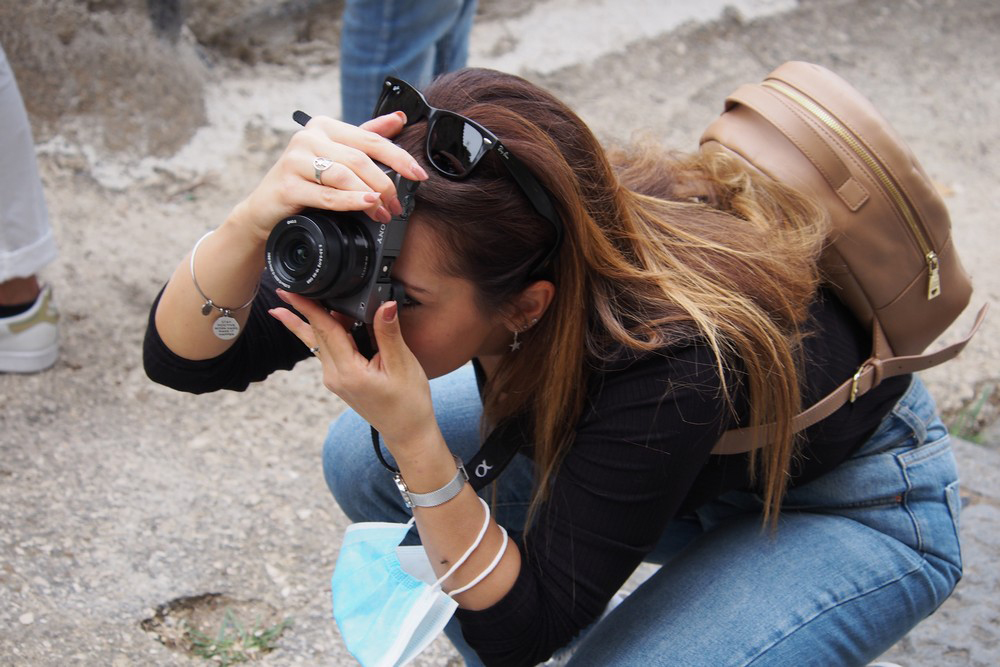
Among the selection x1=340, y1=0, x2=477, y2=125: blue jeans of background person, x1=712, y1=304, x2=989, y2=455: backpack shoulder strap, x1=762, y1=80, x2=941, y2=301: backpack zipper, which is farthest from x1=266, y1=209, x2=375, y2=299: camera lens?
x1=340, y1=0, x2=477, y2=125: blue jeans of background person

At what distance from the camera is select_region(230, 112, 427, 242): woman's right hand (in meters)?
1.08

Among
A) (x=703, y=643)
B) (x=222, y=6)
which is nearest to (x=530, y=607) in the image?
(x=703, y=643)

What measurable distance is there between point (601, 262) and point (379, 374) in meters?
0.31

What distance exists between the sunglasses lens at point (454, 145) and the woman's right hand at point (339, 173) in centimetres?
5

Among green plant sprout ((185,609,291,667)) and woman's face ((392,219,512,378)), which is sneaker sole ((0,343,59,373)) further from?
woman's face ((392,219,512,378))

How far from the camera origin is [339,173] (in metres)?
1.09

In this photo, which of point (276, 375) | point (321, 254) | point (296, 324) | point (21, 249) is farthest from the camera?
point (276, 375)

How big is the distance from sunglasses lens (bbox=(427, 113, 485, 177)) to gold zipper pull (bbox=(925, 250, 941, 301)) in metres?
0.67

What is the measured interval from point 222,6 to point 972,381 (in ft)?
8.22

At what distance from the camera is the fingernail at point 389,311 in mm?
1107

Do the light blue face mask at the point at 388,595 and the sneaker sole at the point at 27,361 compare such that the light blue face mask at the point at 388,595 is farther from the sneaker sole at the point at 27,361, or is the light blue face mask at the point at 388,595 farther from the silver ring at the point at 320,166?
the sneaker sole at the point at 27,361

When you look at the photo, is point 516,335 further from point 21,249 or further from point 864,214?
point 21,249

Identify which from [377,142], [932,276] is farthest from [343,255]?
[932,276]

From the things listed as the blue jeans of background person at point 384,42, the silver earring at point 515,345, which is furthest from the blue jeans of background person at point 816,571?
the blue jeans of background person at point 384,42
